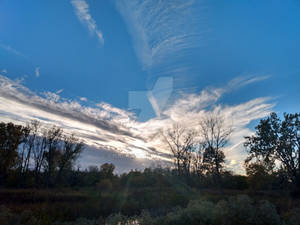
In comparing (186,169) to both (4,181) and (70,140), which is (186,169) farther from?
(4,181)

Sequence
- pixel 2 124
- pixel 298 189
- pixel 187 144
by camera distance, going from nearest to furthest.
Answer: pixel 298 189 → pixel 2 124 → pixel 187 144

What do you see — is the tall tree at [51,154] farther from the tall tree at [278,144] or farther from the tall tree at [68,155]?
the tall tree at [278,144]

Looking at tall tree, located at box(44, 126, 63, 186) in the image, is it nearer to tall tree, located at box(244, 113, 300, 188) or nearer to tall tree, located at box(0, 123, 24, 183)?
tall tree, located at box(0, 123, 24, 183)

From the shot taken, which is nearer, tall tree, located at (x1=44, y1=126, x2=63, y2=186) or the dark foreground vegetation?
the dark foreground vegetation

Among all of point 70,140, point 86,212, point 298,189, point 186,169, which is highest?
point 70,140

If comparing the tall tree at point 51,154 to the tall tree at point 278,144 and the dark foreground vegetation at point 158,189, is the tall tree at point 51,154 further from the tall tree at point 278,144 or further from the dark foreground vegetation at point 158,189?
the tall tree at point 278,144

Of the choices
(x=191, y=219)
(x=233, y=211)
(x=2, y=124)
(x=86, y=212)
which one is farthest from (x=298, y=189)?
(x=2, y=124)

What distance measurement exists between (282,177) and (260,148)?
484 cm

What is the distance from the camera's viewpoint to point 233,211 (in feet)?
28.8

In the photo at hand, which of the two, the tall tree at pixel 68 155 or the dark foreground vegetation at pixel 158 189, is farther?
the tall tree at pixel 68 155

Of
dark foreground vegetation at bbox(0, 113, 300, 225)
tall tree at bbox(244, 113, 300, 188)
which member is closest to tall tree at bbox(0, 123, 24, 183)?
dark foreground vegetation at bbox(0, 113, 300, 225)

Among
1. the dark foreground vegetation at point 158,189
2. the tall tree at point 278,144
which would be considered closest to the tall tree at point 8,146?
the dark foreground vegetation at point 158,189

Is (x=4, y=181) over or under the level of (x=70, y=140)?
under

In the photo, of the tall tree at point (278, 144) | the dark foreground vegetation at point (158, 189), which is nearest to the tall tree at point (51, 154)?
Answer: the dark foreground vegetation at point (158, 189)
